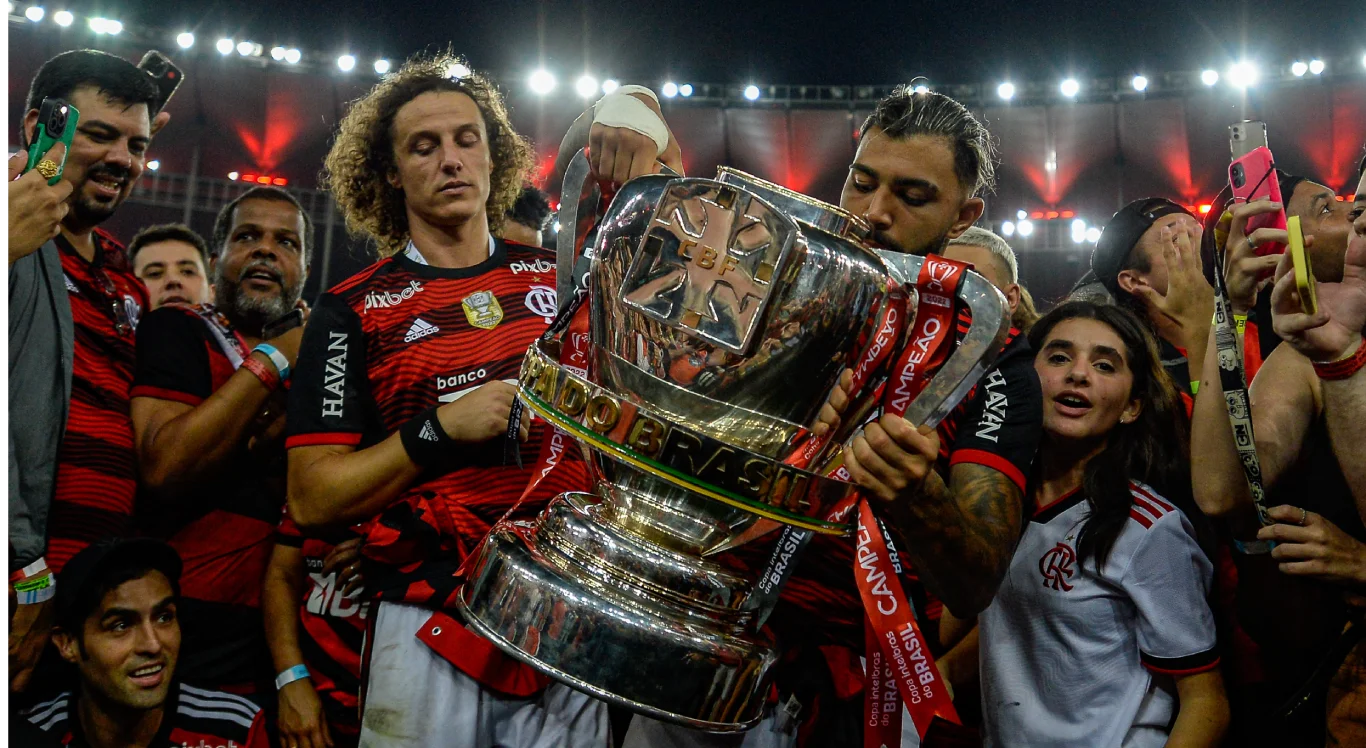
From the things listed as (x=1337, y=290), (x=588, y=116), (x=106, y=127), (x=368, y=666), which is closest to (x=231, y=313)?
(x=106, y=127)

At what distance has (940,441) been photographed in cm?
138

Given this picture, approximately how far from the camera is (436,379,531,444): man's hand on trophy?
4.95 feet

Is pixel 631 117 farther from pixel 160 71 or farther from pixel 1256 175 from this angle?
pixel 160 71

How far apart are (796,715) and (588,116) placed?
936 millimetres

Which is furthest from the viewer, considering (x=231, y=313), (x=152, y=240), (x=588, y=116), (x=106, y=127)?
(x=152, y=240)

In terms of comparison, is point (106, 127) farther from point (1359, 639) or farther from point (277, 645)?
point (1359, 639)

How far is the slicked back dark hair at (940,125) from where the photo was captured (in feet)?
5.25

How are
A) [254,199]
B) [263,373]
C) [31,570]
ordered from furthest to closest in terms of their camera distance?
[254,199] → [263,373] → [31,570]

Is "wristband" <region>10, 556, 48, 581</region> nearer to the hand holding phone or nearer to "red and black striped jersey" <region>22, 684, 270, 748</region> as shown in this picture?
"red and black striped jersey" <region>22, 684, 270, 748</region>

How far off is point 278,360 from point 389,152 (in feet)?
1.77

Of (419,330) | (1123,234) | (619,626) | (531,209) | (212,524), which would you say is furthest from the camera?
(531,209)

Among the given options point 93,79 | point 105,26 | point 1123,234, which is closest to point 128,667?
point 93,79

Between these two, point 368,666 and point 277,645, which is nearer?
point 368,666

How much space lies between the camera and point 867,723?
4.45ft
